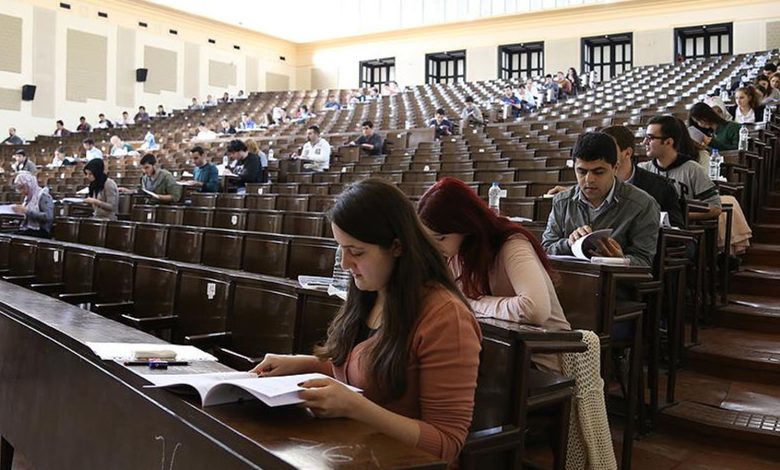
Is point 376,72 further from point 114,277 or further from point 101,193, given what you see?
point 114,277

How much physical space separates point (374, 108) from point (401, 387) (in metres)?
12.6

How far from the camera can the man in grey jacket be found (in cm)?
215

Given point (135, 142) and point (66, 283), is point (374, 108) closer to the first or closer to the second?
point (135, 142)

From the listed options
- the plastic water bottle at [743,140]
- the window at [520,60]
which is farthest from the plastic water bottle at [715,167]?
the window at [520,60]

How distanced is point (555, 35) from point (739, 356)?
619 inches

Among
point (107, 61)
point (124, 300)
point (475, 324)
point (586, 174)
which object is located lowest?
point (124, 300)

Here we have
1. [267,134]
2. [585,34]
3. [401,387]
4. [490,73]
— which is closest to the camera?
[401,387]

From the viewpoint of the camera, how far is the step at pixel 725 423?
210cm

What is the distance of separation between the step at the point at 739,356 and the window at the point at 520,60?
51.4 ft

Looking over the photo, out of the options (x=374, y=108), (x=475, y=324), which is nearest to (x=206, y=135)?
(x=374, y=108)

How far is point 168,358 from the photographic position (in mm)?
1229

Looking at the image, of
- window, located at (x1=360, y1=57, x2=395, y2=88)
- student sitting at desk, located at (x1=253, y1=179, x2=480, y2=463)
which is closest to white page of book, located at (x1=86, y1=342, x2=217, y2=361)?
student sitting at desk, located at (x1=253, y1=179, x2=480, y2=463)

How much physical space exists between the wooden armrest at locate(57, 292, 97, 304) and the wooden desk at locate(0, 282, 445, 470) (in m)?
0.61

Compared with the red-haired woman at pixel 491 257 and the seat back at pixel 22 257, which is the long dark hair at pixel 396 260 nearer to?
the red-haired woman at pixel 491 257
